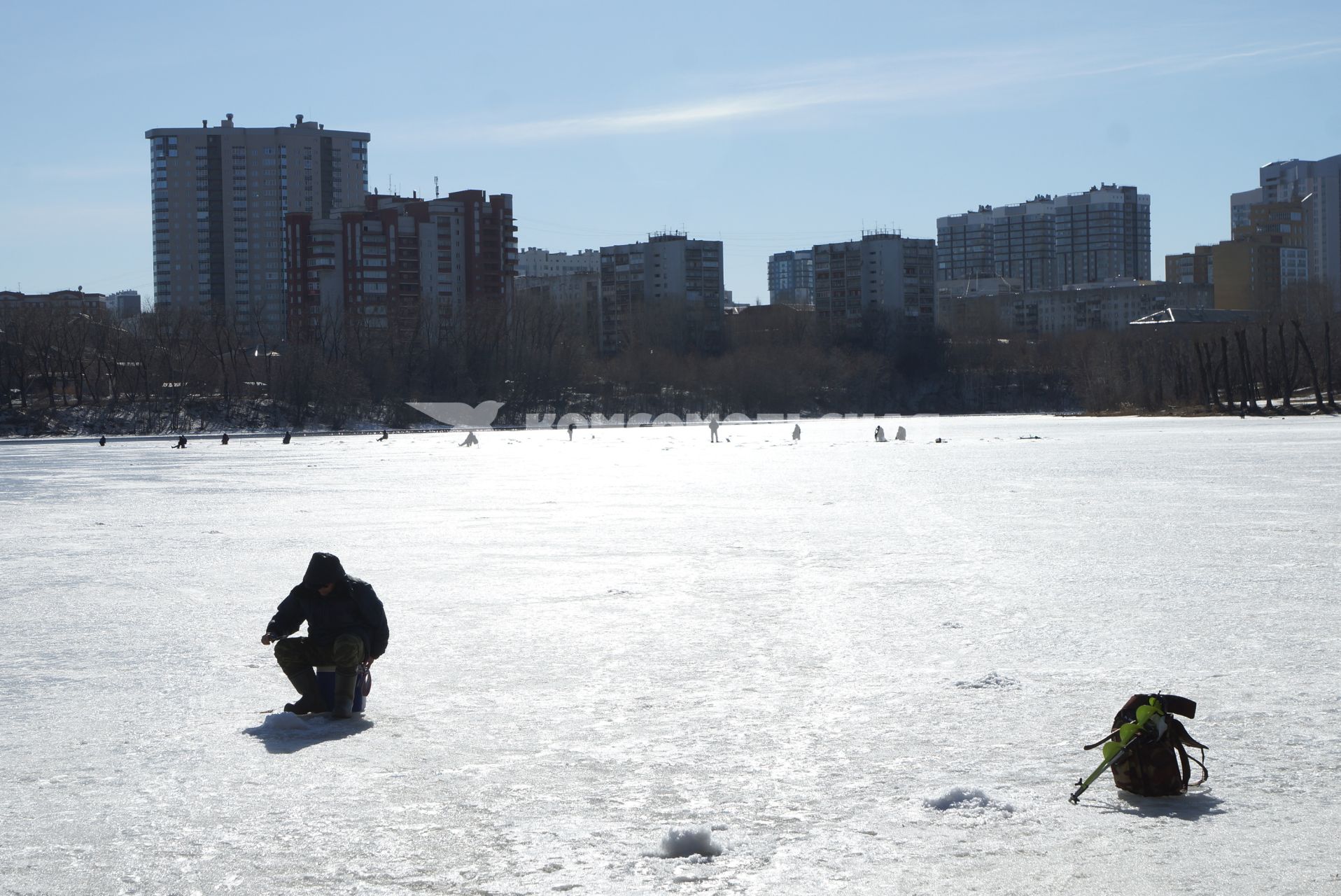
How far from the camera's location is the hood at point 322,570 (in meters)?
6.04

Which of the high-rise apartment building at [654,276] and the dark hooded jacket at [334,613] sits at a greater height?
the high-rise apartment building at [654,276]

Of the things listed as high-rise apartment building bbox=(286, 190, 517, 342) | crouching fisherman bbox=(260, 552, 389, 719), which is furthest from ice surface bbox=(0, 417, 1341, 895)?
high-rise apartment building bbox=(286, 190, 517, 342)

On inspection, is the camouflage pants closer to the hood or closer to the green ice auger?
the hood

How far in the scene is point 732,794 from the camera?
4.87 metres

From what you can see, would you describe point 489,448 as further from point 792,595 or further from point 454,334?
point 454,334

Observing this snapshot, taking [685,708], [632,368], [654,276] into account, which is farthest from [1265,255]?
[685,708]

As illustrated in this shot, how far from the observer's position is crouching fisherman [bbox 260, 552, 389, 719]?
6.12 metres

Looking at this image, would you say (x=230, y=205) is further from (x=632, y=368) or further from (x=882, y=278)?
(x=882, y=278)

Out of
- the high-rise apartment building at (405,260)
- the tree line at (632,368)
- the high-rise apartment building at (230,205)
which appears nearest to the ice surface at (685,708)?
the tree line at (632,368)

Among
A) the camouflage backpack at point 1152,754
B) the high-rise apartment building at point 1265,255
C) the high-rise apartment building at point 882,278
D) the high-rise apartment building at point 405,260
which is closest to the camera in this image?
the camouflage backpack at point 1152,754

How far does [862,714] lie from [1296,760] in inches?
69.7

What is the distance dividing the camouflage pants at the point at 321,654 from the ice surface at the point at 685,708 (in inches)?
10.5

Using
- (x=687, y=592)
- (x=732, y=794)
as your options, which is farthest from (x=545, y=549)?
(x=732, y=794)

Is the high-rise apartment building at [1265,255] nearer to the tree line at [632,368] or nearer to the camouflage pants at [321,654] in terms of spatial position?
the tree line at [632,368]
